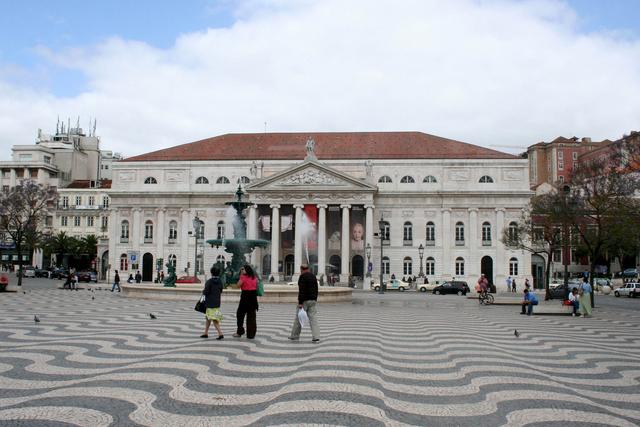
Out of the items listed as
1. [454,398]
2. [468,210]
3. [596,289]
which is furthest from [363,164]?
[454,398]

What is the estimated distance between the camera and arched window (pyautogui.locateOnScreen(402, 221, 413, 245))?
63.8 metres

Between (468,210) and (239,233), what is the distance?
38642 mm

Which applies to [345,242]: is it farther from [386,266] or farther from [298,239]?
[386,266]

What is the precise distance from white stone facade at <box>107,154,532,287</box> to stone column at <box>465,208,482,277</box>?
0.32 feet

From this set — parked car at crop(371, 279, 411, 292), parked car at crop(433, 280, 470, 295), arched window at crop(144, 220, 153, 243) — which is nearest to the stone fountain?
parked car at crop(433, 280, 470, 295)

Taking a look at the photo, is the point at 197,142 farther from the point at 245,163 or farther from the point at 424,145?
the point at 424,145

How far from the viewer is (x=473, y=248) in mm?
63000

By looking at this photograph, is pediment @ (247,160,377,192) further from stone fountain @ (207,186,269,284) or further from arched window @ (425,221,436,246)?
stone fountain @ (207,186,269,284)

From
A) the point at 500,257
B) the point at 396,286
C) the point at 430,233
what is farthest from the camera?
the point at 430,233

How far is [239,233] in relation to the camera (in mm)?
29641

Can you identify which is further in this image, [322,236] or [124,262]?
[124,262]

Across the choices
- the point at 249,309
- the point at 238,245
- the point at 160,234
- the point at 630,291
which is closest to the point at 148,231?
the point at 160,234

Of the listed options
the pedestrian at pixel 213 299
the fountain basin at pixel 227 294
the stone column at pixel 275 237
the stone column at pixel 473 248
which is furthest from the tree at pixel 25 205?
the stone column at pixel 473 248

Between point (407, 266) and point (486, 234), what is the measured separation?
8.49 m
